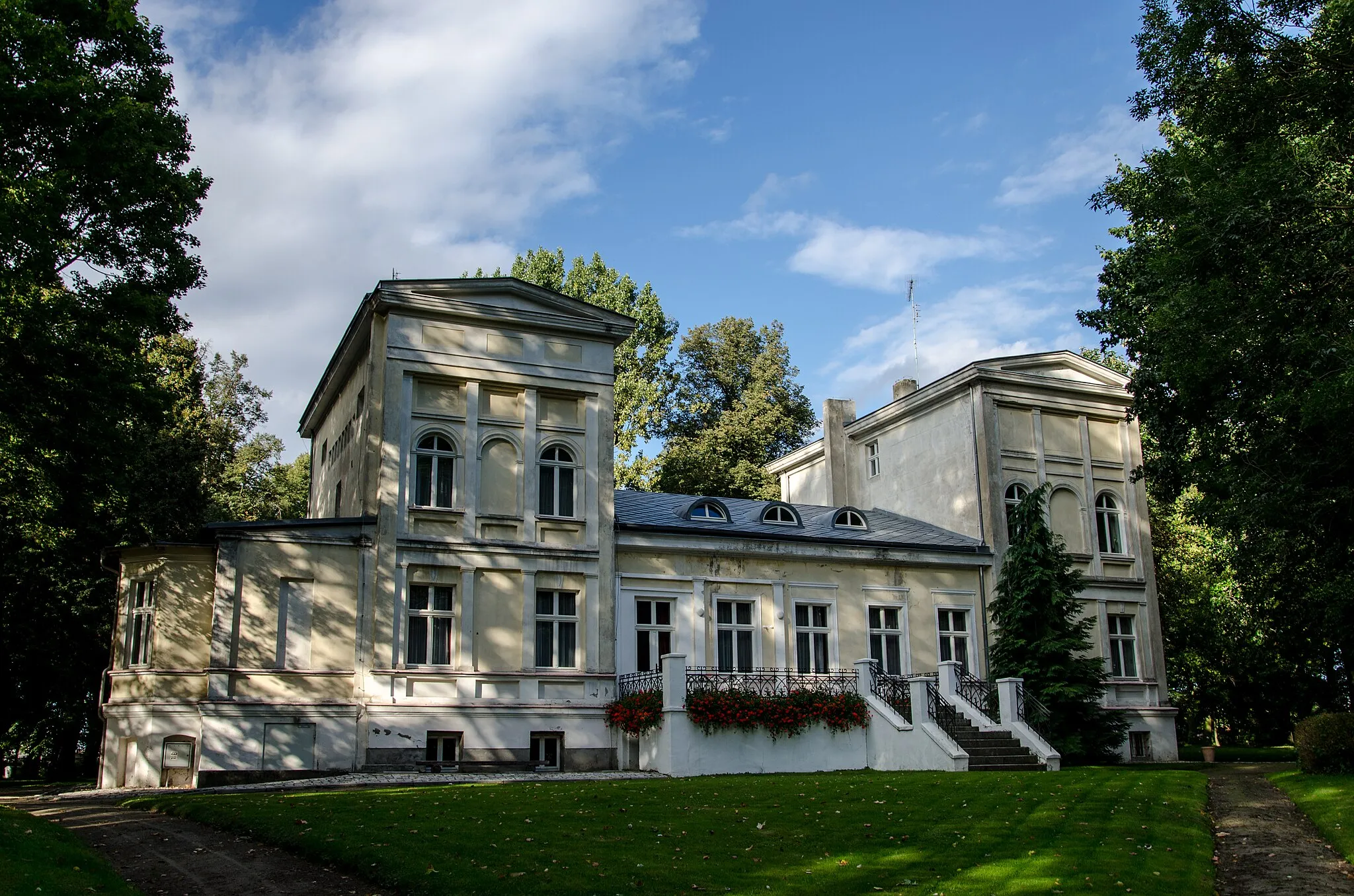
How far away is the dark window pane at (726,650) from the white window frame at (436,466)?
24.4ft

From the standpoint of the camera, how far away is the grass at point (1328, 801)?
43.2ft

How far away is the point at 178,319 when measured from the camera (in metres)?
22.0

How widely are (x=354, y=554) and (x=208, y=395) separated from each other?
18961 mm

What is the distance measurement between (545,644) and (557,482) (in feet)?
12.6

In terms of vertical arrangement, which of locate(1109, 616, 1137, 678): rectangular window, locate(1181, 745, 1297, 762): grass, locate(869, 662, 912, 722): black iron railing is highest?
locate(1109, 616, 1137, 678): rectangular window

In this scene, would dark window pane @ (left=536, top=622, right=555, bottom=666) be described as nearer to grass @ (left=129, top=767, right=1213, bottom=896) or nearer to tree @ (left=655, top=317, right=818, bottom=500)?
grass @ (left=129, top=767, right=1213, bottom=896)

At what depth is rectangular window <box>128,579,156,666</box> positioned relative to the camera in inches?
920

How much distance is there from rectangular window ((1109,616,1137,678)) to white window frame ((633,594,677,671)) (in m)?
13.4

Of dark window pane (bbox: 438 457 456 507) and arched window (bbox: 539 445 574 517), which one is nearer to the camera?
dark window pane (bbox: 438 457 456 507)

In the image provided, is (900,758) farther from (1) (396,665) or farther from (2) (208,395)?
(2) (208,395)

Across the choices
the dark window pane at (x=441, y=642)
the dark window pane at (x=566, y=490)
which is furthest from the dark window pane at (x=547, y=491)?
the dark window pane at (x=441, y=642)

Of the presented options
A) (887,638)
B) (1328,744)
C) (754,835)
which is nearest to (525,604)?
(887,638)

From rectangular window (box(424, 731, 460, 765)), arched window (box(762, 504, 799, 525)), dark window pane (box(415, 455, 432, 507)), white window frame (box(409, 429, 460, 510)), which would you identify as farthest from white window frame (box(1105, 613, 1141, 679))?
dark window pane (box(415, 455, 432, 507))

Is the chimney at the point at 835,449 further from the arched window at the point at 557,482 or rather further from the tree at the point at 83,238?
the tree at the point at 83,238
